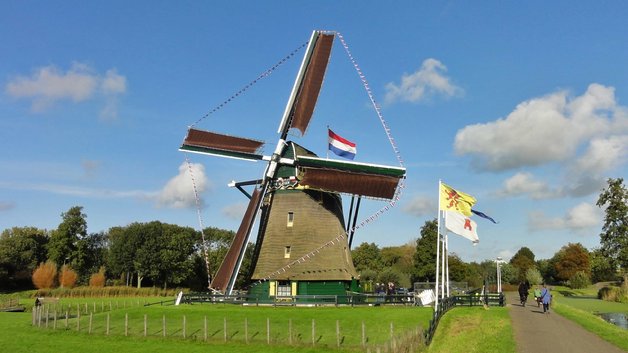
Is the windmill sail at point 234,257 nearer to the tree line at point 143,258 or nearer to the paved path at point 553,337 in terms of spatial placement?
the paved path at point 553,337

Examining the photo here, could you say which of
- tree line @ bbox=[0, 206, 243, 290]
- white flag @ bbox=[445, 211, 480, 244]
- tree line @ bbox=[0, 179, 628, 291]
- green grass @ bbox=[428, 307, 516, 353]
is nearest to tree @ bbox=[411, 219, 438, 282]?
tree line @ bbox=[0, 179, 628, 291]

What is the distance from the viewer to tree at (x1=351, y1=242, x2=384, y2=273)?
95750 millimetres

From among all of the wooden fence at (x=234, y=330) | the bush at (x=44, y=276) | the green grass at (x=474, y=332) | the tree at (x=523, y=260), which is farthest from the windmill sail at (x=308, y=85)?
the tree at (x=523, y=260)

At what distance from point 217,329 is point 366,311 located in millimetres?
9108

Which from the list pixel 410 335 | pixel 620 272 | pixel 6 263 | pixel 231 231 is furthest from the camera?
pixel 231 231

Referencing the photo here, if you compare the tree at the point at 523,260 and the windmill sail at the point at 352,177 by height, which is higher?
the windmill sail at the point at 352,177

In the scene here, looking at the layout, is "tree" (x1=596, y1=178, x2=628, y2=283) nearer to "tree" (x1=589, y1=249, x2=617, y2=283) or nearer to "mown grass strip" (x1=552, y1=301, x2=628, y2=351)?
"tree" (x1=589, y1=249, x2=617, y2=283)

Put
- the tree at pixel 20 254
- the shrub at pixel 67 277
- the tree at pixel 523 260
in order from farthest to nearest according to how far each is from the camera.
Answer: the tree at pixel 523 260 → the tree at pixel 20 254 → the shrub at pixel 67 277

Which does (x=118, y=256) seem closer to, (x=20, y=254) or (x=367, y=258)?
(x=20, y=254)

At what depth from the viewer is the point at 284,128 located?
41.4 metres

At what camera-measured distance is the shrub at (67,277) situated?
82.4 m

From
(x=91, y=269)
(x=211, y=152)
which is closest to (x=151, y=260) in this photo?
(x=91, y=269)

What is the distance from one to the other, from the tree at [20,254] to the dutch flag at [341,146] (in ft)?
213

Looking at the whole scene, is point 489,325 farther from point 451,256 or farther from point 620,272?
point 451,256
